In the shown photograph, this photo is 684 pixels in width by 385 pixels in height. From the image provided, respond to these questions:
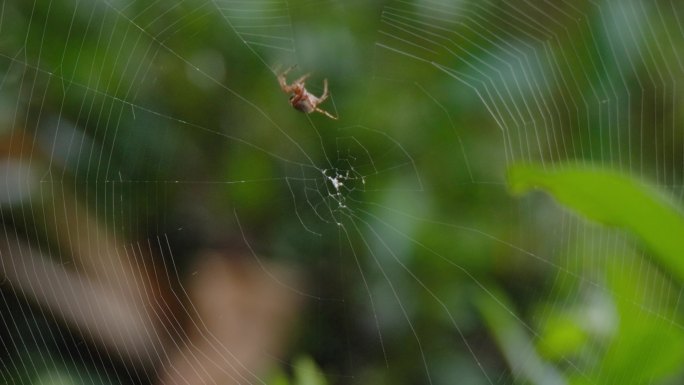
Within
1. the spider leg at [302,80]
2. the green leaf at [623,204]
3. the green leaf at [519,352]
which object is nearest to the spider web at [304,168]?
the spider leg at [302,80]

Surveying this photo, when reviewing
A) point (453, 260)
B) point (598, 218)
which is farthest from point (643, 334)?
point (453, 260)

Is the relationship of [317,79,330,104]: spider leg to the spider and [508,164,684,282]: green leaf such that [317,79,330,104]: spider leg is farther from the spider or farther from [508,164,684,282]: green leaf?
[508,164,684,282]: green leaf

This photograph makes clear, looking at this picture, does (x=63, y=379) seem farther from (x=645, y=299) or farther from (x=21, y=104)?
(x=645, y=299)

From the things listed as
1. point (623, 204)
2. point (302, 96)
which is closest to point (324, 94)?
point (302, 96)

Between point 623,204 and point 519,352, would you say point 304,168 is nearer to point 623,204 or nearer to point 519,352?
point 519,352

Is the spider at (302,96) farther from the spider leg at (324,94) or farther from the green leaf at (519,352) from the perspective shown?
the green leaf at (519,352)

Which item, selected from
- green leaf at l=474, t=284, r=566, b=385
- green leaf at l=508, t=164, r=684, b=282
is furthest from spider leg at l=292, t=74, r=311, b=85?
green leaf at l=508, t=164, r=684, b=282
